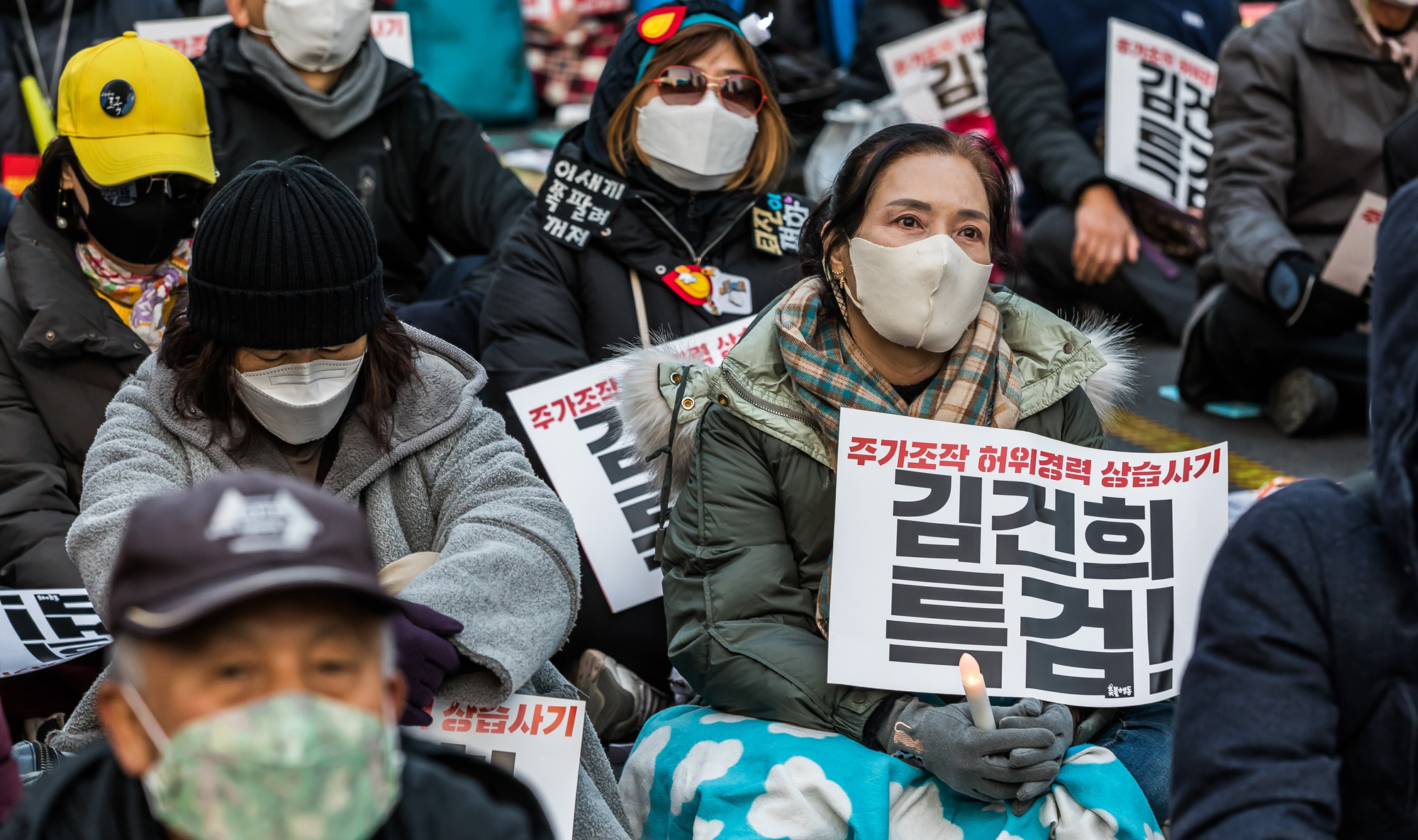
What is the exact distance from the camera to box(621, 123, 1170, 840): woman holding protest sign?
2.56 metres

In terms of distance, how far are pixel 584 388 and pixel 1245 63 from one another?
9.65ft

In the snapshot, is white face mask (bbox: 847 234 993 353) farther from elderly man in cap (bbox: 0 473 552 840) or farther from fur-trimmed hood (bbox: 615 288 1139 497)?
elderly man in cap (bbox: 0 473 552 840)

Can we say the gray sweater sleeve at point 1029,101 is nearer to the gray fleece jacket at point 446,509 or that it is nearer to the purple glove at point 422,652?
the gray fleece jacket at point 446,509

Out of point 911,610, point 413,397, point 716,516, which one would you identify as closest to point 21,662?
point 413,397

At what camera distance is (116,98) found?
342 centimetres

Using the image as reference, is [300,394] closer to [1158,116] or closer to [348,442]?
[348,442]

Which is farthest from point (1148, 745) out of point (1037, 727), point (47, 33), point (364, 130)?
point (47, 33)

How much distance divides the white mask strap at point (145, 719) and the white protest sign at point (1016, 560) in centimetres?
130

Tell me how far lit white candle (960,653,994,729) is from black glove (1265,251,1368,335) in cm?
312

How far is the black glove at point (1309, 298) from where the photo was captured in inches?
199

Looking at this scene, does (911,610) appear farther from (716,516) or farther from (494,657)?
(494,657)

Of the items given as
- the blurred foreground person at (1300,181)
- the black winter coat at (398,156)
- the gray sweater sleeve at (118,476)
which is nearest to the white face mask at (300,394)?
the gray sweater sleeve at (118,476)

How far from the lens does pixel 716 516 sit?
2.78 m

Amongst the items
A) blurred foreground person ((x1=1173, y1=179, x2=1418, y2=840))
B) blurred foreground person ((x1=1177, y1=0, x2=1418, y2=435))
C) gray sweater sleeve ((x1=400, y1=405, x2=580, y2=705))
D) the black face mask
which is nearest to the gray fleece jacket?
gray sweater sleeve ((x1=400, y1=405, x2=580, y2=705))
